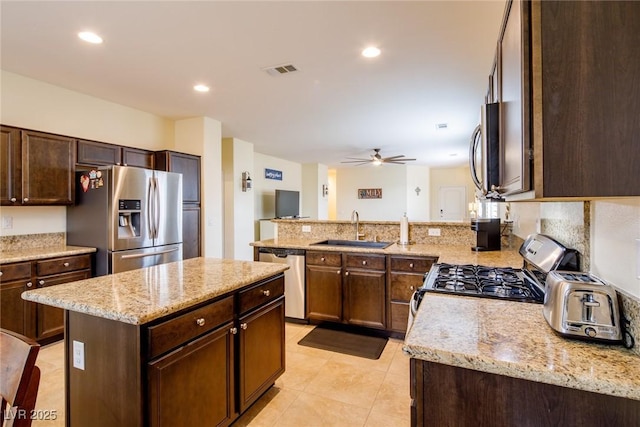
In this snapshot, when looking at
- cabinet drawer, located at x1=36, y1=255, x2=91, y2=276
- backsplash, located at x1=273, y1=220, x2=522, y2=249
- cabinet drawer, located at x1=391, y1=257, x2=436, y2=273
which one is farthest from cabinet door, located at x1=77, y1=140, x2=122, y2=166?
cabinet drawer, located at x1=391, y1=257, x2=436, y2=273

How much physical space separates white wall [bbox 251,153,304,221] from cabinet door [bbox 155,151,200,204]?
2222 millimetres

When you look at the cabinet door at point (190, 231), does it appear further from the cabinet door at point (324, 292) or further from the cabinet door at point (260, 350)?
the cabinet door at point (260, 350)

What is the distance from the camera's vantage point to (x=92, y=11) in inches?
86.3

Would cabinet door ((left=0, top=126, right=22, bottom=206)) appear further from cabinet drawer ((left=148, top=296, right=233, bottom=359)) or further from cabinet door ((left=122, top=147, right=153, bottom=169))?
cabinet drawer ((left=148, top=296, right=233, bottom=359))

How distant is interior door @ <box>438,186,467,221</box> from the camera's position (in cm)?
1084

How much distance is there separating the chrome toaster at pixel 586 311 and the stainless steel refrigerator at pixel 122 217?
3619 mm

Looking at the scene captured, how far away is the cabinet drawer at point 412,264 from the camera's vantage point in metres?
2.98

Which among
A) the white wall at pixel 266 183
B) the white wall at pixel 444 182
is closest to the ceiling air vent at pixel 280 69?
the white wall at pixel 266 183

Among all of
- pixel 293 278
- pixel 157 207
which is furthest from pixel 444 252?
pixel 157 207

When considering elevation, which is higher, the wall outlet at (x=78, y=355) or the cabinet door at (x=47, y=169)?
the cabinet door at (x=47, y=169)

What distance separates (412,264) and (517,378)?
2.14 metres

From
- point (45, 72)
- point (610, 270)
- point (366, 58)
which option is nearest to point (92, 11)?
point (45, 72)

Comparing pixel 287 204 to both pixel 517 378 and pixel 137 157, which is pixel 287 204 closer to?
pixel 137 157

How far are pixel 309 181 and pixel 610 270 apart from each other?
27.4 ft
